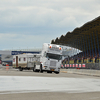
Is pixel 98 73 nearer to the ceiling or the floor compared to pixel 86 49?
nearer to the floor

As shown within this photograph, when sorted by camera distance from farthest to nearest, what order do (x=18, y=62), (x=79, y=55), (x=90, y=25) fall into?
(x=79, y=55) → (x=90, y=25) → (x=18, y=62)

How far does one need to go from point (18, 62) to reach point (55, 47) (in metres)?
16.9

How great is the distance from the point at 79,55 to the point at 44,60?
A: 194ft

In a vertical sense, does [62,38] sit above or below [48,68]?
above

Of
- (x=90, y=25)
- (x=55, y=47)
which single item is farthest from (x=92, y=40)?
(x=55, y=47)

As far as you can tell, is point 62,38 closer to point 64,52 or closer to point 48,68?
point 64,52

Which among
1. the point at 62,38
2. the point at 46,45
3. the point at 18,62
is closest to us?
the point at 46,45

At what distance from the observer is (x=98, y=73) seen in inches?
1357

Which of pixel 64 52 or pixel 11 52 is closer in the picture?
pixel 64 52
